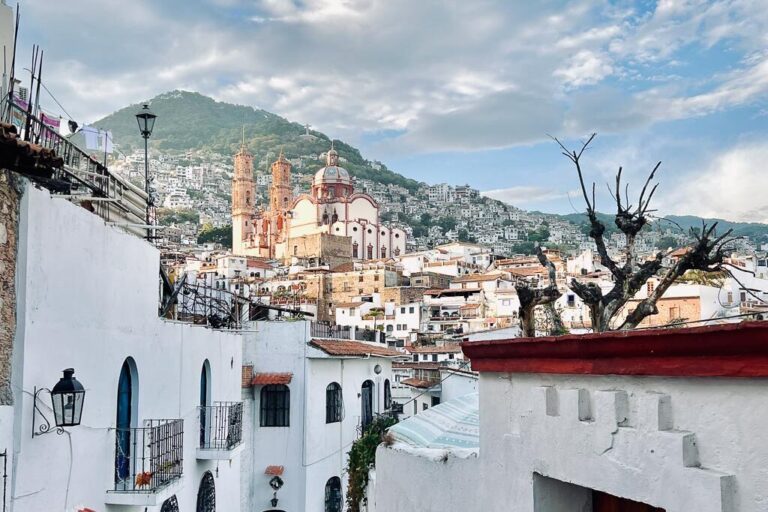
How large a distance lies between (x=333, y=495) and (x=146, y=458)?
12.8m

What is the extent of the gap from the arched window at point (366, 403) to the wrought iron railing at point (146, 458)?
40.6 feet

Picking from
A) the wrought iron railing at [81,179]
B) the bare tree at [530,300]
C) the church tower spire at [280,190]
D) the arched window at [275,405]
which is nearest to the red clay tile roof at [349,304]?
the church tower spire at [280,190]

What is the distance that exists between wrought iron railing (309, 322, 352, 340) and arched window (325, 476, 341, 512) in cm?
415

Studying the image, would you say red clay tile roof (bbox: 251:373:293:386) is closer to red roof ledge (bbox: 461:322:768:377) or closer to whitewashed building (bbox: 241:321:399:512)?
whitewashed building (bbox: 241:321:399:512)

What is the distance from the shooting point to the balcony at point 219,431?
12133 millimetres

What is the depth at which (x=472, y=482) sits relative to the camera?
4.59m

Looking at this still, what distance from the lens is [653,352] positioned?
2982mm

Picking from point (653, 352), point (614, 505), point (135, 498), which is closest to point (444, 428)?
point (614, 505)

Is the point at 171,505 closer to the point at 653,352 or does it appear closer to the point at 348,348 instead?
the point at 653,352

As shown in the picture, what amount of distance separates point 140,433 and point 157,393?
0.95 metres

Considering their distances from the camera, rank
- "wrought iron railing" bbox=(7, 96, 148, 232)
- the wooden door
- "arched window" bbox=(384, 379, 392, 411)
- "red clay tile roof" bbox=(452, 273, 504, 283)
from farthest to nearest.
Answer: "red clay tile roof" bbox=(452, 273, 504, 283) < "arched window" bbox=(384, 379, 392, 411) < "wrought iron railing" bbox=(7, 96, 148, 232) < the wooden door

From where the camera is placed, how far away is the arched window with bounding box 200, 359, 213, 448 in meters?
12.6

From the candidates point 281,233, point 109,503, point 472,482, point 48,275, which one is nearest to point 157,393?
point 109,503

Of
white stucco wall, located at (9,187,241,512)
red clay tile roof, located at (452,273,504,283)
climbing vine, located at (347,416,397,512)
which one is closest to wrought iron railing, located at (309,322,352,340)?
climbing vine, located at (347,416,397,512)
